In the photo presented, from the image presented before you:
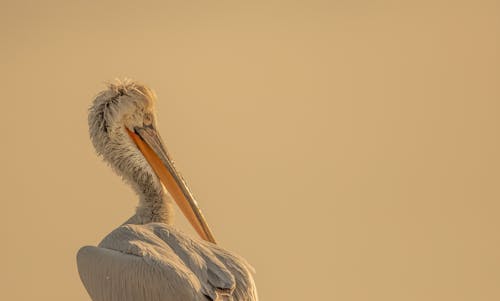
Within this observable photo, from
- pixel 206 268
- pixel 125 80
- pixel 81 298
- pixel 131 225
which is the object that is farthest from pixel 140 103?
pixel 81 298

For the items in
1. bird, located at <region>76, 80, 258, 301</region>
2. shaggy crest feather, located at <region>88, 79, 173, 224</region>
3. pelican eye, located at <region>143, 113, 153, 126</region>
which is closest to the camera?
bird, located at <region>76, 80, 258, 301</region>

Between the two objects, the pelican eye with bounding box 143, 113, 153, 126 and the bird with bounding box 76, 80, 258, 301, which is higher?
the pelican eye with bounding box 143, 113, 153, 126

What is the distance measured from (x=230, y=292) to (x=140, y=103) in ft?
8.03

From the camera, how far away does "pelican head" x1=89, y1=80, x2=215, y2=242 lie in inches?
462

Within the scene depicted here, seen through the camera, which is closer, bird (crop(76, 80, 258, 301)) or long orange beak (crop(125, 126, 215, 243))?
bird (crop(76, 80, 258, 301))

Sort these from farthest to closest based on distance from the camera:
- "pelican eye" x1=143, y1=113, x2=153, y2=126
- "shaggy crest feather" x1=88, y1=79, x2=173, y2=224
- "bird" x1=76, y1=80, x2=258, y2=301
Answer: "pelican eye" x1=143, y1=113, x2=153, y2=126, "shaggy crest feather" x1=88, y1=79, x2=173, y2=224, "bird" x1=76, y1=80, x2=258, y2=301

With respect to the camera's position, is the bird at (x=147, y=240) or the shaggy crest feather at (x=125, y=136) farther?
the shaggy crest feather at (x=125, y=136)

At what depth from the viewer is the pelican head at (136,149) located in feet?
38.5

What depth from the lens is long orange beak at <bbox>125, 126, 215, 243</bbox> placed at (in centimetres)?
1181

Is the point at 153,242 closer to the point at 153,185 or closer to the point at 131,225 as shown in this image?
the point at 131,225

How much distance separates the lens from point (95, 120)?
11.8 meters

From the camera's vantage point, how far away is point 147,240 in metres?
10.3

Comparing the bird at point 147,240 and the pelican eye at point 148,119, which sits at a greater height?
the pelican eye at point 148,119

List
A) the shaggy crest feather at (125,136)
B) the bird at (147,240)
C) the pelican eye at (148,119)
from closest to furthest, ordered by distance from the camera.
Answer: the bird at (147,240) < the shaggy crest feather at (125,136) < the pelican eye at (148,119)
